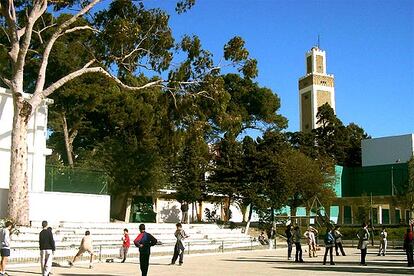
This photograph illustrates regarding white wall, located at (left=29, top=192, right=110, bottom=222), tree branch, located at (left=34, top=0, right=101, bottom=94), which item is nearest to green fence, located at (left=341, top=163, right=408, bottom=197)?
white wall, located at (left=29, top=192, right=110, bottom=222)

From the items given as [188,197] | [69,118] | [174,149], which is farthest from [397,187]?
[69,118]

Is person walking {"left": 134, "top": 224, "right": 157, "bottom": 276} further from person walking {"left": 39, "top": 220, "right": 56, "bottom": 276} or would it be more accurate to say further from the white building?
the white building

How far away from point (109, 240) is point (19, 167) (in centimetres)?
564

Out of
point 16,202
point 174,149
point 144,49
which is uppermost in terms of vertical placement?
point 144,49

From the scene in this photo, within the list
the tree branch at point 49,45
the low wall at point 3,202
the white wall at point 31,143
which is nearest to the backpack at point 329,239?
the tree branch at point 49,45

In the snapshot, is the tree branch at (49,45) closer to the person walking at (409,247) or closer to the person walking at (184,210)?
the person walking at (409,247)

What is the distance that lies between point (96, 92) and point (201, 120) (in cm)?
795

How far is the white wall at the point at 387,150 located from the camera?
63.7 m

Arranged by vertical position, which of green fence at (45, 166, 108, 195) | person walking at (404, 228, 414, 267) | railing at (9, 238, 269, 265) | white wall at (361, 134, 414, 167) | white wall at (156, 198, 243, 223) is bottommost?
railing at (9, 238, 269, 265)

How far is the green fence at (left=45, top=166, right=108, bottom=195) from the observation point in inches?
1298

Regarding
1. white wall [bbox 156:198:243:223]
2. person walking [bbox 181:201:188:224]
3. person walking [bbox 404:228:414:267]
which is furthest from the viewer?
white wall [bbox 156:198:243:223]

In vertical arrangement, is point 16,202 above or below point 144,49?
below

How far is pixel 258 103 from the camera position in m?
57.6

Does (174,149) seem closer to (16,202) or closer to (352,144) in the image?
(16,202)
